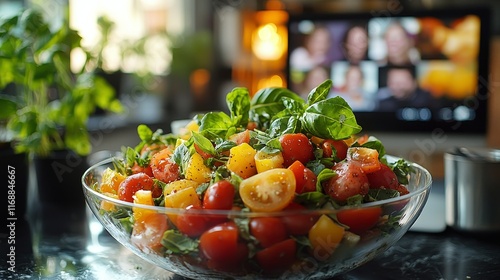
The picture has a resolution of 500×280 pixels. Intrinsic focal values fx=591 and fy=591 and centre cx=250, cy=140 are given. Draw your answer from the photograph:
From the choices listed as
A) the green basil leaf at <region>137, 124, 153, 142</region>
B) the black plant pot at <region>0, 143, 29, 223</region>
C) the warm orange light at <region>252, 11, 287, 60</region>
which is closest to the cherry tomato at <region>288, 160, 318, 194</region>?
the green basil leaf at <region>137, 124, 153, 142</region>

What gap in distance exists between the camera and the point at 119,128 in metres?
3.19

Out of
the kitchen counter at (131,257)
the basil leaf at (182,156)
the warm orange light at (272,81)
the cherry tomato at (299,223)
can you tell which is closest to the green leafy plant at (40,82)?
the kitchen counter at (131,257)

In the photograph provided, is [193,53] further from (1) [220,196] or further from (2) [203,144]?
(1) [220,196]

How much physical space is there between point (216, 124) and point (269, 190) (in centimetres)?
24

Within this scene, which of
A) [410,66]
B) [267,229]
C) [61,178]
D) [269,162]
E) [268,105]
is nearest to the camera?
[267,229]

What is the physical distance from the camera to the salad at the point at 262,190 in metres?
0.68

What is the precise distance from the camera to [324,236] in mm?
688

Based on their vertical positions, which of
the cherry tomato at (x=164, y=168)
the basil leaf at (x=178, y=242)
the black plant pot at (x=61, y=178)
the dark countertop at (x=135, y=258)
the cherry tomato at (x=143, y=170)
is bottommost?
the dark countertop at (x=135, y=258)

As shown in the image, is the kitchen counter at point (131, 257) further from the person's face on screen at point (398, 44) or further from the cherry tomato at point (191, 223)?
the person's face on screen at point (398, 44)

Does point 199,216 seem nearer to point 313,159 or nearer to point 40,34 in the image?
point 313,159

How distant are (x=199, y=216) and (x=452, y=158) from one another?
0.57 meters

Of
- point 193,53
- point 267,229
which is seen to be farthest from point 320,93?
point 193,53

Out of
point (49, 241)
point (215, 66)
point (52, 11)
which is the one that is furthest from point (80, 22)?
point (49, 241)

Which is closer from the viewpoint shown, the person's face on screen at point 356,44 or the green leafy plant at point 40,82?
the green leafy plant at point 40,82
